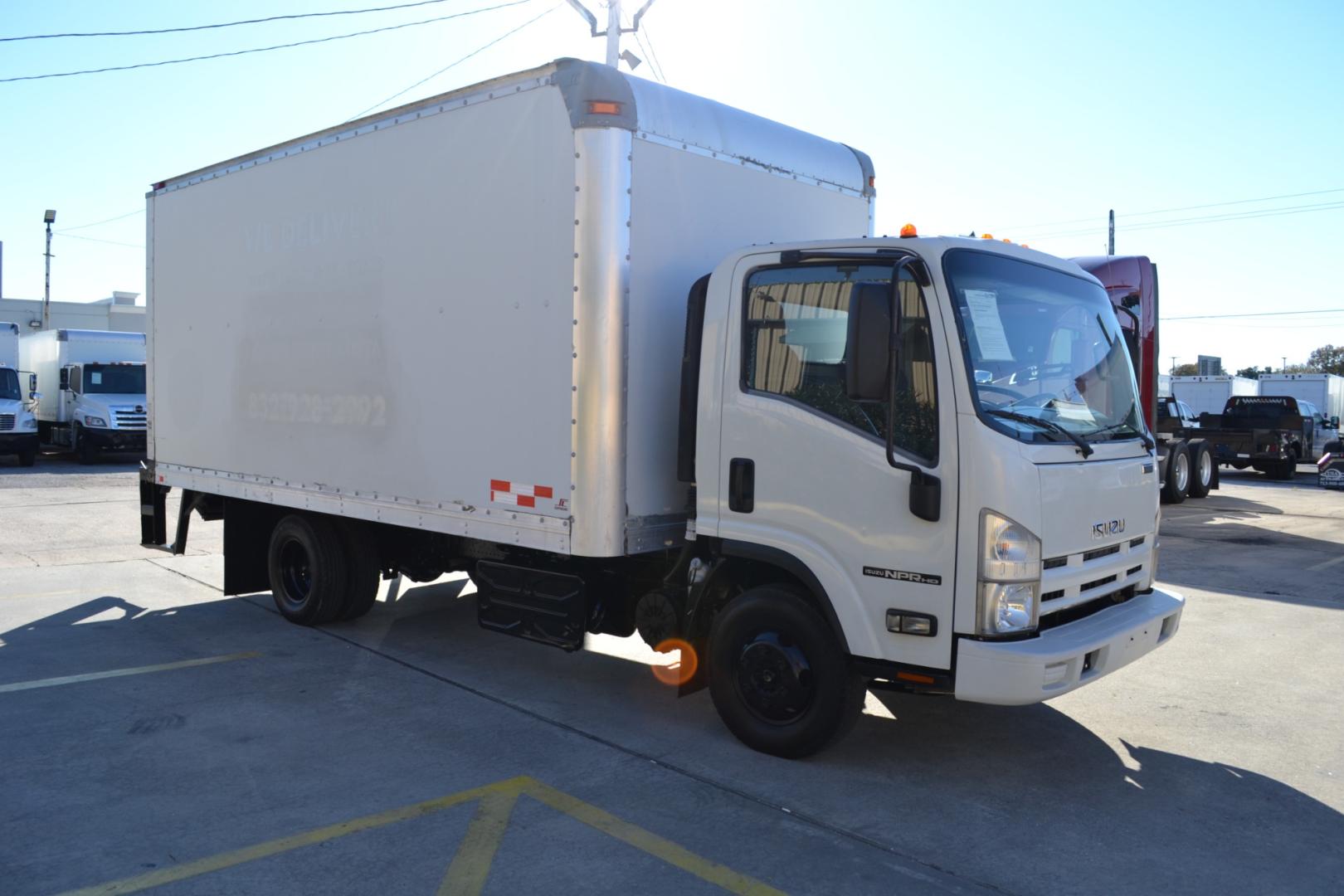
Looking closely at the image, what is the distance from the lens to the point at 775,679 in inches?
200

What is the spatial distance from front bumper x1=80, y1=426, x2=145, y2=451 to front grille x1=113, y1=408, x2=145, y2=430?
0.33ft

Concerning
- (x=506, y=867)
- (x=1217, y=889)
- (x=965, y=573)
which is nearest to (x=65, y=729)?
(x=506, y=867)

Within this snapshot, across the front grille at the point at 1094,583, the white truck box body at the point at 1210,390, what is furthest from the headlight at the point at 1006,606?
the white truck box body at the point at 1210,390

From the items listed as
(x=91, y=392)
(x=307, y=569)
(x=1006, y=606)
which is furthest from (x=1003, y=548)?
(x=91, y=392)

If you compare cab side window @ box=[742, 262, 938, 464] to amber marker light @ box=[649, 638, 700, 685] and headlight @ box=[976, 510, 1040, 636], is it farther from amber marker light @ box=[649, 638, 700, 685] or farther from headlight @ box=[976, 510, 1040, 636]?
amber marker light @ box=[649, 638, 700, 685]

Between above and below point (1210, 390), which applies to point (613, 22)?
above

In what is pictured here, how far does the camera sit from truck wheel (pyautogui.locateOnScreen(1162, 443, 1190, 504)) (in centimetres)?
1864

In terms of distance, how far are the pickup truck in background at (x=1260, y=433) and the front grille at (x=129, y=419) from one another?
2525cm

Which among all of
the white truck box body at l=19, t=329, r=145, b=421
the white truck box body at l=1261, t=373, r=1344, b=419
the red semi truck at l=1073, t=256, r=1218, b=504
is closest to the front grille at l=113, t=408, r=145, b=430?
the white truck box body at l=19, t=329, r=145, b=421

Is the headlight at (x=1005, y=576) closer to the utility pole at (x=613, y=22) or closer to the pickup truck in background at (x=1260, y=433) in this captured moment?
the utility pole at (x=613, y=22)

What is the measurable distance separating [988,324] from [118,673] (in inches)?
226

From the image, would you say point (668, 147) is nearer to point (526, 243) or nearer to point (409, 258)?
point (526, 243)

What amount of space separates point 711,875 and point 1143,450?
3.13 m

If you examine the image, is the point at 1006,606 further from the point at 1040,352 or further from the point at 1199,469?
the point at 1199,469
